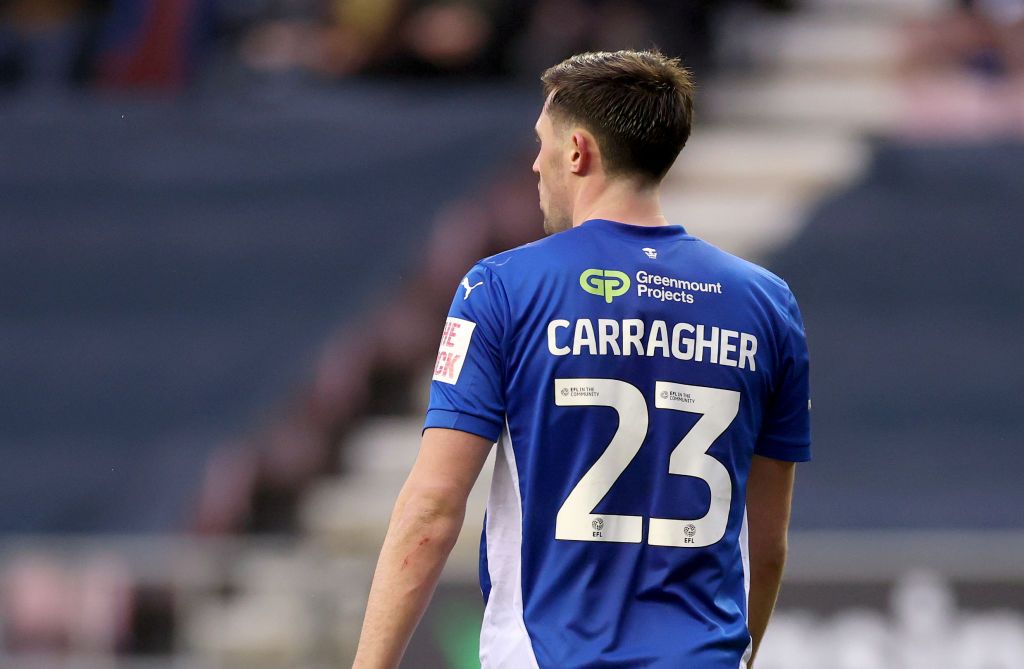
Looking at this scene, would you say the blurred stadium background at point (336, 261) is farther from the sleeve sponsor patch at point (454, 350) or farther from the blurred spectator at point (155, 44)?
the sleeve sponsor patch at point (454, 350)

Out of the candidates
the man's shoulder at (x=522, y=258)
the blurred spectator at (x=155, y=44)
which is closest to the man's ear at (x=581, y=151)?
the man's shoulder at (x=522, y=258)

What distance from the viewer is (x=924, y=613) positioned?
6.06 meters

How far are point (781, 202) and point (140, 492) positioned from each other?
3931 mm

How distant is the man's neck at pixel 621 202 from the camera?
2230 mm

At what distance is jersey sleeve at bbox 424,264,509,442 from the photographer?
6.88 ft

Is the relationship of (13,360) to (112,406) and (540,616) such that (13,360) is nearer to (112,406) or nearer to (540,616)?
(112,406)

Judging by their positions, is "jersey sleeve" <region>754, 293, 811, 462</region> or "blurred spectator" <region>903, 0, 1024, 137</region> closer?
"jersey sleeve" <region>754, 293, 811, 462</region>

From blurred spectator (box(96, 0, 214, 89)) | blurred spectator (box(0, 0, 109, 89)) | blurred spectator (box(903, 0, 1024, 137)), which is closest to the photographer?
blurred spectator (box(903, 0, 1024, 137))

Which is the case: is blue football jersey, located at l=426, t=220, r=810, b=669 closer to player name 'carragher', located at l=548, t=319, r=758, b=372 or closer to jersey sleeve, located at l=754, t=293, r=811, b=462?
player name 'carragher', located at l=548, t=319, r=758, b=372

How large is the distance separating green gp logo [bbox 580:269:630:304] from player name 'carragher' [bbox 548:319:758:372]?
0.15 ft

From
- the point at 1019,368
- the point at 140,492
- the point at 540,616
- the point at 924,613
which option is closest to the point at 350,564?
the point at 140,492

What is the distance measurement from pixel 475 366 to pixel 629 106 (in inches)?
17.2

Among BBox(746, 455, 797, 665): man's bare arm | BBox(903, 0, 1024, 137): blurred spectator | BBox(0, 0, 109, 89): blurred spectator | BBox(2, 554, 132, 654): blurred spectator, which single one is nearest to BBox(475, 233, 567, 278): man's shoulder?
BBox(746, 455, 797, 665): man's bare arm

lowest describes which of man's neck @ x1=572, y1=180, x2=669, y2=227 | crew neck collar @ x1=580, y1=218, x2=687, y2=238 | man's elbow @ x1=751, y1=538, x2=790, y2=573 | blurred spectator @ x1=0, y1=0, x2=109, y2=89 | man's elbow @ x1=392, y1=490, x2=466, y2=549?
man's elbow @ x1=751, y1=538, x2=790, y2=573
